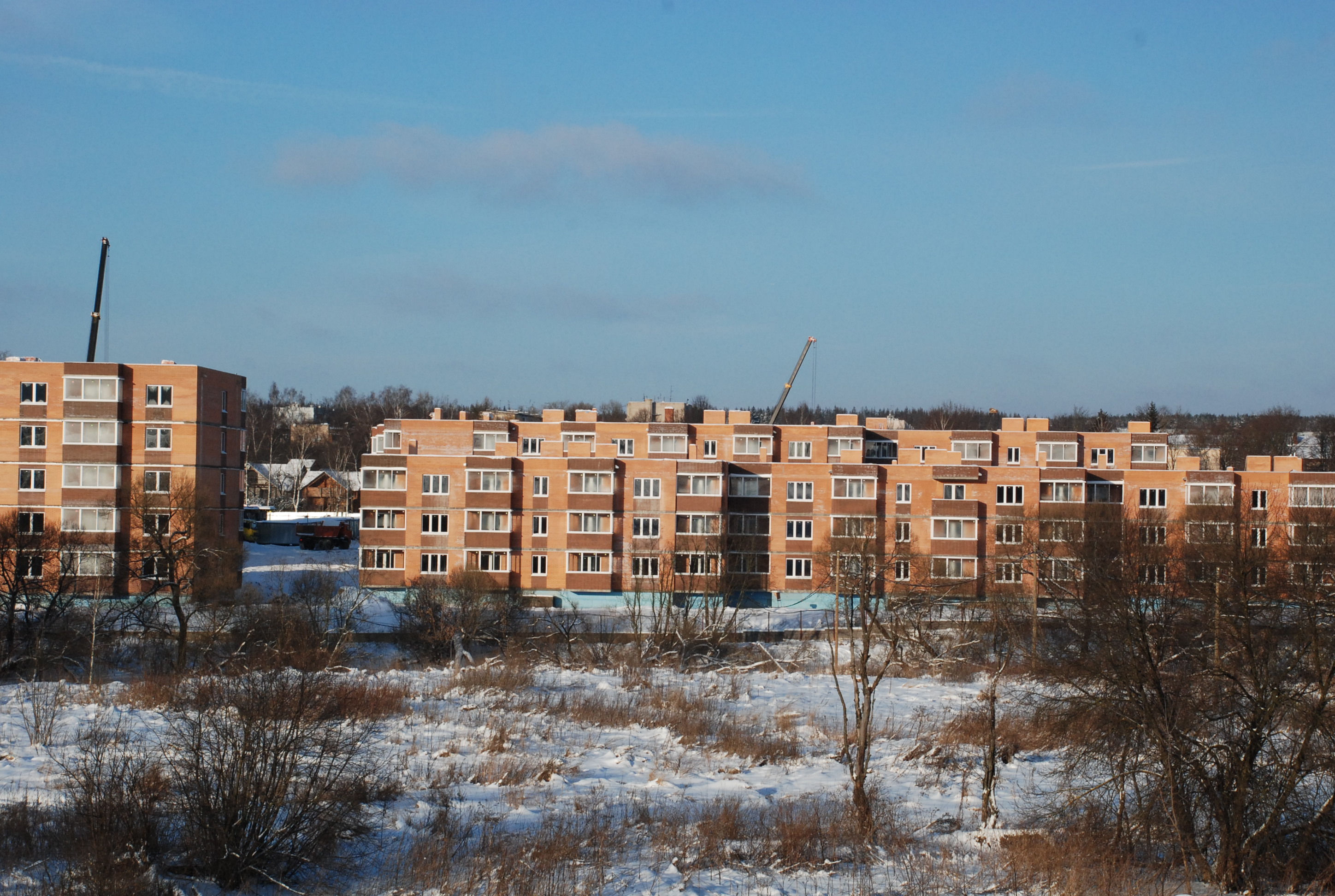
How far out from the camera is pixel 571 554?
55.9 metres

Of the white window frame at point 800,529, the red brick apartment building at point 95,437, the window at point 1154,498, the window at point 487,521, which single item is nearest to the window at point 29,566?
the red brick apartment building at point 95,437

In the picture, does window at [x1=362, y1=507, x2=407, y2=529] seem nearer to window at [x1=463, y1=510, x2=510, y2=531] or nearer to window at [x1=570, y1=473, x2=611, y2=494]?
window at [x1=463, y1=510, x2=510, y2=531]

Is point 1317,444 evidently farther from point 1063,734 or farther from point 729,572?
point 1063,734

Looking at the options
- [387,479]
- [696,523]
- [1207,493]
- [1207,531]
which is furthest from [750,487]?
[1207,531]

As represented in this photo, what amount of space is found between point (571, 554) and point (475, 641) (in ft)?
53.0

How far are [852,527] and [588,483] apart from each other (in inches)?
575

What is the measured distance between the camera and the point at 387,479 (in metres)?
56.5

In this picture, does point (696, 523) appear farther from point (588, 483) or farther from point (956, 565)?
point (956, 565)

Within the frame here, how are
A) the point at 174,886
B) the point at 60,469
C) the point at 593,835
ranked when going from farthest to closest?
1. the point at 60,469
2. the point at 593,835
3. the point at 174,886

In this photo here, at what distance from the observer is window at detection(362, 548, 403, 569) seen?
55688mm

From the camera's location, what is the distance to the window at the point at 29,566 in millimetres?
33969

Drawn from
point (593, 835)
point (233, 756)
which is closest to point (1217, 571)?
point (593, 835)

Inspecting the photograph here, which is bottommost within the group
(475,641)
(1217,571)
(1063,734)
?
(475,641)

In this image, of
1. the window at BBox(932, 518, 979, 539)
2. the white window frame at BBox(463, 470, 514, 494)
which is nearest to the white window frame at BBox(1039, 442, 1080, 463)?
the window at BBox(932, 518, 979, 539)
